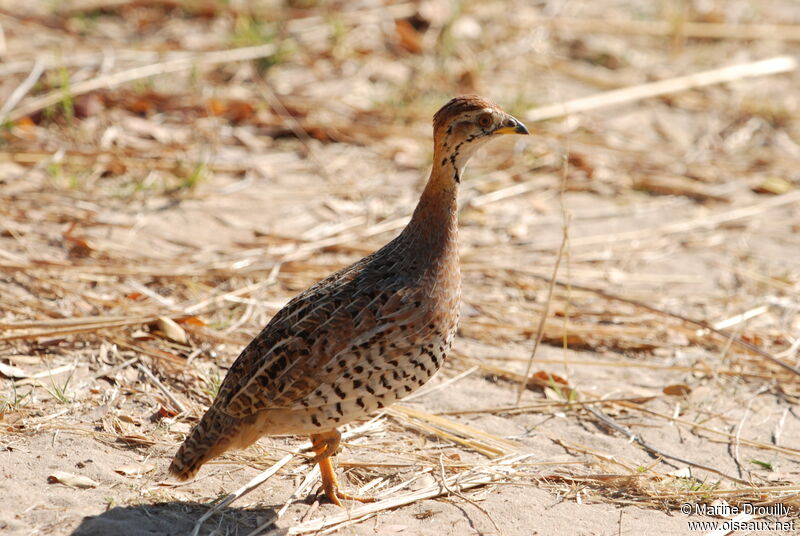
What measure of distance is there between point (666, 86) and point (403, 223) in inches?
151

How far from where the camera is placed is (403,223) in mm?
6891

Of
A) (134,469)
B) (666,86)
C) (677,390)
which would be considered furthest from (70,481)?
(666,86)

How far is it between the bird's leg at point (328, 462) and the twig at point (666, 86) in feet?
16.3

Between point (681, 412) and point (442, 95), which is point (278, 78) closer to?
point (442, 95)

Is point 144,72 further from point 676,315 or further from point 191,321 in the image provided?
point 676,315

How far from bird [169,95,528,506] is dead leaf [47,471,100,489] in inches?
14.0

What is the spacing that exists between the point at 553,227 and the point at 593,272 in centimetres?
83

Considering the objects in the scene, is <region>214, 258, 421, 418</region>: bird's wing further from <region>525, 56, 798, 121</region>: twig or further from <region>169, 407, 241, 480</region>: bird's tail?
<region>525, 56, 798, 121</region>: twig

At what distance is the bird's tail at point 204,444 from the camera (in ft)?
12.9

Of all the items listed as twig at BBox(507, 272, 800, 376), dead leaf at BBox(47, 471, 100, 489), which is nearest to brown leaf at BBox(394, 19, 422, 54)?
twig at BBox(507, 272, 800, 376)

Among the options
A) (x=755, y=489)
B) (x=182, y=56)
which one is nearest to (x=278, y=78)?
(x=182, y=56)

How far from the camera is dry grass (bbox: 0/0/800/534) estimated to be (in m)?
4.49

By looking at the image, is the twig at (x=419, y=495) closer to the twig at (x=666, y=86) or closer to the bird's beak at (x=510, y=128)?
the bird's beak at (x=510, y=128)

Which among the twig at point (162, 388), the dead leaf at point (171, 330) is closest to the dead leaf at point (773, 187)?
the dead leaf at point (171, 330)
